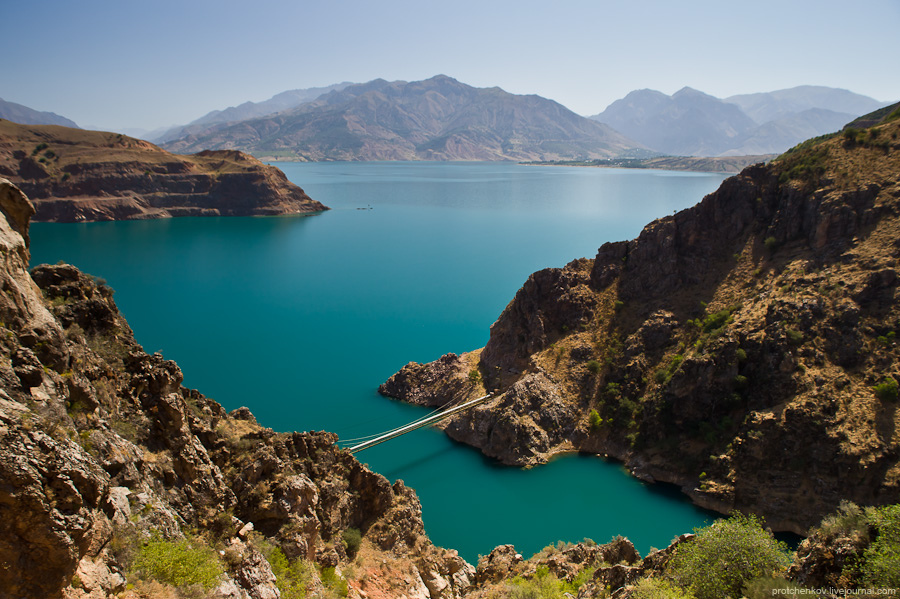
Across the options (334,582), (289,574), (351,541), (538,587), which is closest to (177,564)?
(289,574)

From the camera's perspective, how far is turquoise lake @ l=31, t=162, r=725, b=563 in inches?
1543

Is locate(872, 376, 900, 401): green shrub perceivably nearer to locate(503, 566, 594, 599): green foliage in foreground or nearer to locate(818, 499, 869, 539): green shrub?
locate(818, 499, 869, 539): green shrub

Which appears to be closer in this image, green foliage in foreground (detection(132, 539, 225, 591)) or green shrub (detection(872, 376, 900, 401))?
green foliage in foreground (detection(132, 539, 225, 591))

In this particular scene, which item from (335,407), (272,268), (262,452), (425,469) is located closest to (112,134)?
(272,268)

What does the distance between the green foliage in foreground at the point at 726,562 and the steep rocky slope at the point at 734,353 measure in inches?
733

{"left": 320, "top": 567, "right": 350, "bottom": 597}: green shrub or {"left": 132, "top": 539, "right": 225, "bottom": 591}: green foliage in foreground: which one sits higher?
{"left": 132, "top": 539, "right": 225, "bottom": 591}: green foliage in foreground

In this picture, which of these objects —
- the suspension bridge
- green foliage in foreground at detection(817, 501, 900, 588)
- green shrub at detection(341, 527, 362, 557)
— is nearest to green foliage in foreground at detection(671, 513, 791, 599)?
green foliage in foreground at detection(817, 501, 900, 588)

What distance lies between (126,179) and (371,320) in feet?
404

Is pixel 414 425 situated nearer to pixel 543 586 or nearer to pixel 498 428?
pixel 498 428

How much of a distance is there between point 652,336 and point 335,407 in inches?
1176

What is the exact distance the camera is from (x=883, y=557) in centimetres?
1564

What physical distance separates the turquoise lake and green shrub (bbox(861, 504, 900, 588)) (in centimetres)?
1985

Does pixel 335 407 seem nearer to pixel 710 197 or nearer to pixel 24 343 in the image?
pixel 24 343

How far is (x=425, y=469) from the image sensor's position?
144 ft
